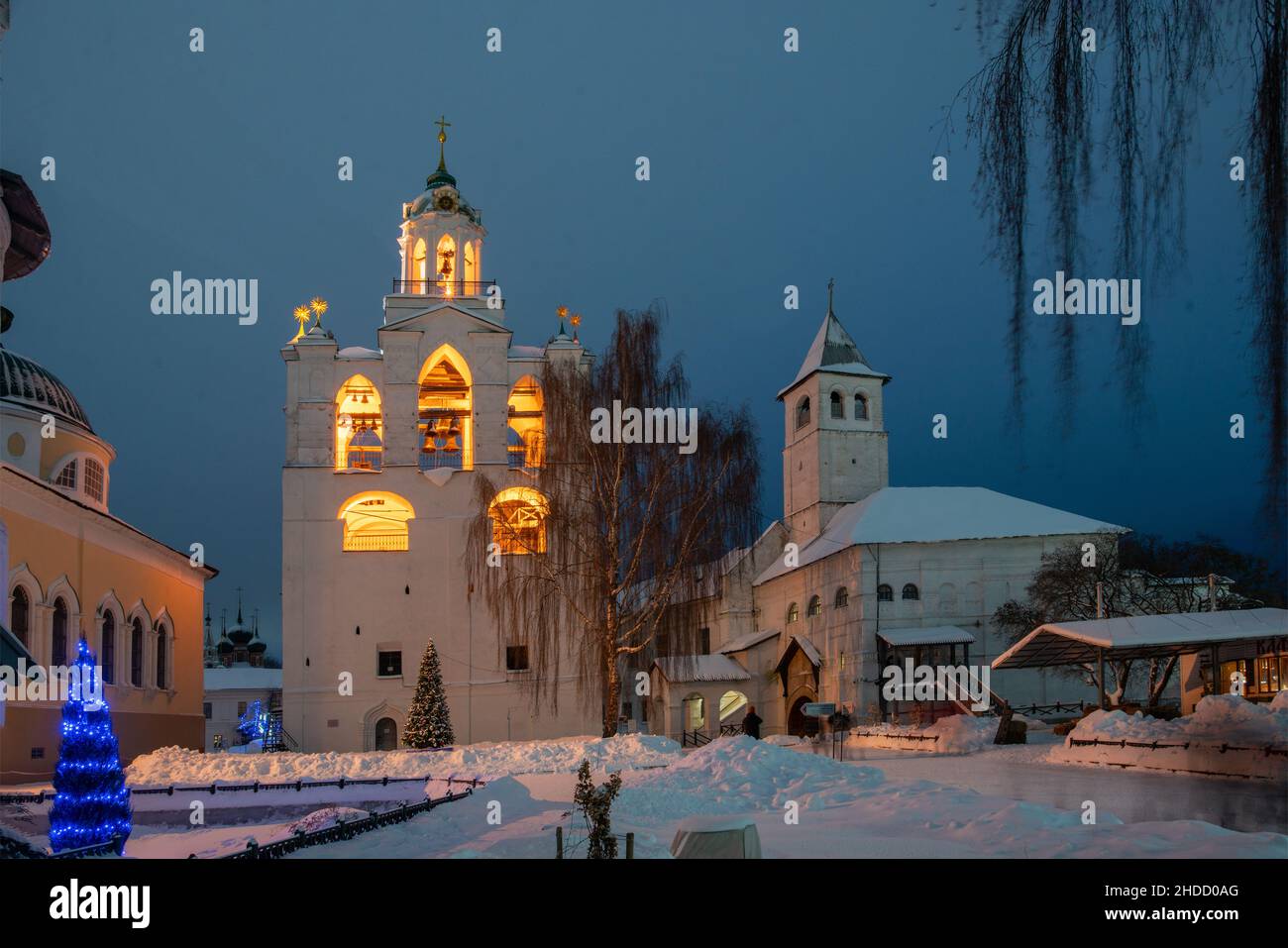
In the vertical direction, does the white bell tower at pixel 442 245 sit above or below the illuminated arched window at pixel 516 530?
above

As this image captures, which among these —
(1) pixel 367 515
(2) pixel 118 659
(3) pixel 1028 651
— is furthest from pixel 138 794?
(1) pixel 367 515

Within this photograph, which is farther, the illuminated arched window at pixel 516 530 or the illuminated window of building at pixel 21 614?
the illuminated arched window at pixel 516 530

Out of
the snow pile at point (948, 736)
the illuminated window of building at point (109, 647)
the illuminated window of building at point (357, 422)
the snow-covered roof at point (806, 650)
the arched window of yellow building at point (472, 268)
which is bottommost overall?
the snow pile at point (948, 736)

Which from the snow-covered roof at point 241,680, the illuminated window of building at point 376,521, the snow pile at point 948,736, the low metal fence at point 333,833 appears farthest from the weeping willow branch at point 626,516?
the snow-covered roof at point 241,680

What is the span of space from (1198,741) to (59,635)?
2618 cm

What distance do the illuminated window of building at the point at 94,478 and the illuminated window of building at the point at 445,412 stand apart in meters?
11.5

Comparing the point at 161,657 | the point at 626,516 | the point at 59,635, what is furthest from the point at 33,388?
the point at 626,516

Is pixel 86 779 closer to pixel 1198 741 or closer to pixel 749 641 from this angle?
pixel 1198 741

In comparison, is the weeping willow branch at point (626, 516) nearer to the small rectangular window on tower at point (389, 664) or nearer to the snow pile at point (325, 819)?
the snow pile at point (325, 819)

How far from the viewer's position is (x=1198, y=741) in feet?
50.4

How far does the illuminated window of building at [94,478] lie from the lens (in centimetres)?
4100

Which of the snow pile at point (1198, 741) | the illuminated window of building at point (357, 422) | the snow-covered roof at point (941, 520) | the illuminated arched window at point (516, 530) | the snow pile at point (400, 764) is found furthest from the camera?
the snow-covered roof at point (941, 520)
